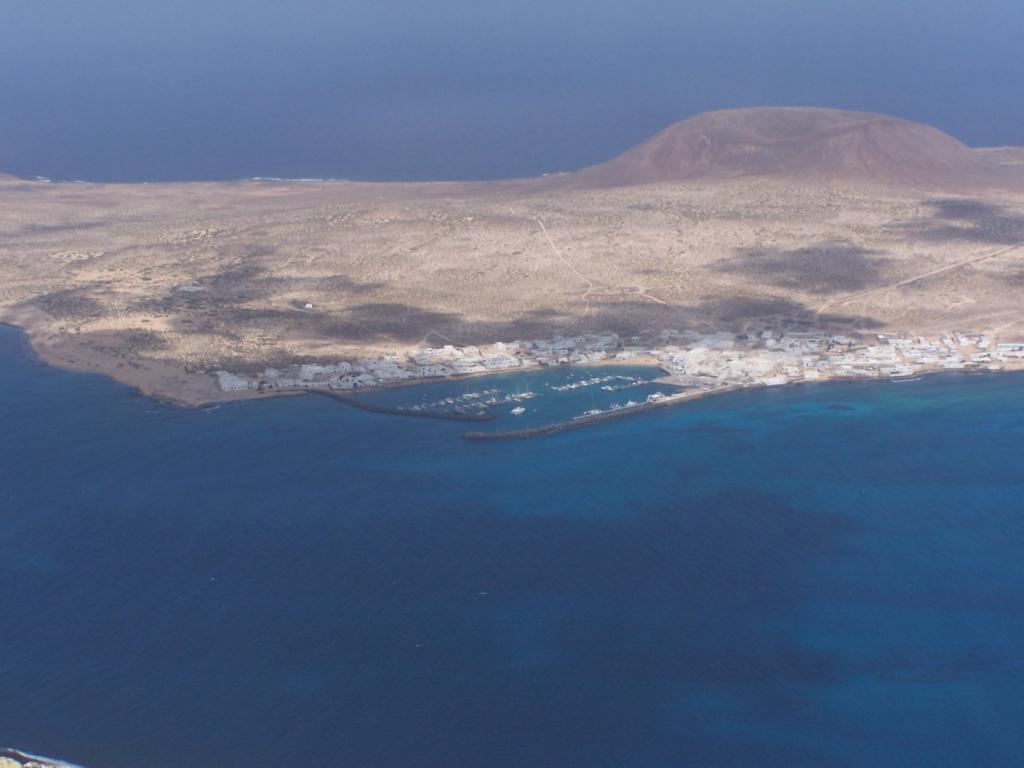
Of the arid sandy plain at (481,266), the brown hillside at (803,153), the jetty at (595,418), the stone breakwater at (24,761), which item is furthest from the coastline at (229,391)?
the brown hillside at (803,153)

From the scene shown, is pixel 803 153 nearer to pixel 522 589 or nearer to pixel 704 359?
pixel 704 359

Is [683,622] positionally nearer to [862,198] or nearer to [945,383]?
[945,383]

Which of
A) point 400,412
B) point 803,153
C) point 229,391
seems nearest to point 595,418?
point 400,412

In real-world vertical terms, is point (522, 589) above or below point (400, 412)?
below

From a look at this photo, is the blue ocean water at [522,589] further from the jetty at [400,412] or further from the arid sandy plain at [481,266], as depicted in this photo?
the arid sandy plain at [481,266]

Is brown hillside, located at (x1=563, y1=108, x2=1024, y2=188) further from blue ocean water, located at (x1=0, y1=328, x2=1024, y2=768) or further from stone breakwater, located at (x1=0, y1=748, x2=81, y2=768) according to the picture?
stone breakwater, located at (x1=0, y1=748, x2=81, y2=768)

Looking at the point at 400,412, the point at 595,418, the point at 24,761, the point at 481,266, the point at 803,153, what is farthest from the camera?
the point at 803,153

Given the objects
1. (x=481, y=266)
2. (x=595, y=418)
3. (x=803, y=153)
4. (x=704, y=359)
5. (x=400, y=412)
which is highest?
(x=803, y=153)
